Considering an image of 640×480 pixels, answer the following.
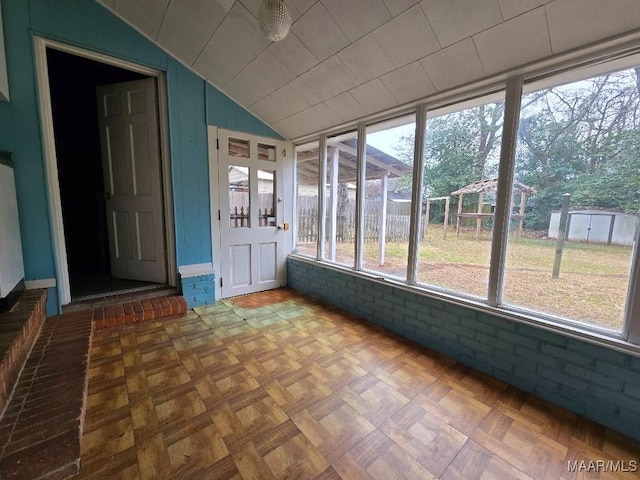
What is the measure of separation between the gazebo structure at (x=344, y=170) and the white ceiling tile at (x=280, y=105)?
1.95ft

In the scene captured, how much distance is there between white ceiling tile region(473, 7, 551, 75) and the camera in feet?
4.87

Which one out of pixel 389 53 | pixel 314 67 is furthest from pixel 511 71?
pixel 314 67

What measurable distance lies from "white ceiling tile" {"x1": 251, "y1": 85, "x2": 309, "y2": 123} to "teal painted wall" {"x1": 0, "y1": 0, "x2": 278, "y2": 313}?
1.48ft

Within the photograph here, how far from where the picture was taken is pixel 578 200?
164cm

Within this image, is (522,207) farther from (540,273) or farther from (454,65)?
(454,65)

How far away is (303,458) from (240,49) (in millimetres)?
3032

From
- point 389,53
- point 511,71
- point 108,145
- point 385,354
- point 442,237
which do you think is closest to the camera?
point 511,71

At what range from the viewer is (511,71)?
175 centimetres

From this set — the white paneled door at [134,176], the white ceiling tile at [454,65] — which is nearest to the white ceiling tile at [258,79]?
the white paneled door at [134,176]

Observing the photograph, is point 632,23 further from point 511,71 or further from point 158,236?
point 158,236

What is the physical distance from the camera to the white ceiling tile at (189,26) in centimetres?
211

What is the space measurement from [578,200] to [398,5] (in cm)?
162

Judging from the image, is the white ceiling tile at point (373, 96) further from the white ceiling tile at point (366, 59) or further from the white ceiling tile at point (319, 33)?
the white ceiling tile at point (319, 33)

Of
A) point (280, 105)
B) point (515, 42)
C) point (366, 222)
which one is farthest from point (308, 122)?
point (515, 42)
